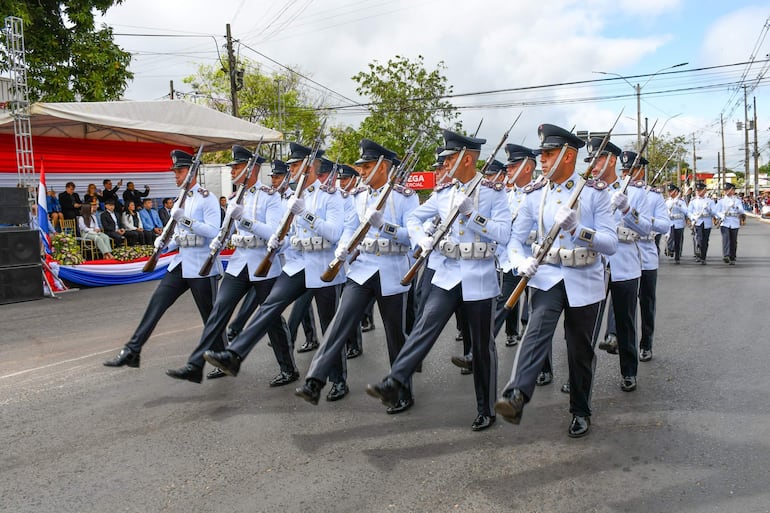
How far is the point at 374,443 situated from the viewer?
415cm

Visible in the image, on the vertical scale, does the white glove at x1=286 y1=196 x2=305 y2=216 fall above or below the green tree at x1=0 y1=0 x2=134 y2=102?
below

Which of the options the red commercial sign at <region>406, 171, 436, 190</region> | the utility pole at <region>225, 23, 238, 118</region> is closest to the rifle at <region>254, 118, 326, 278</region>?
the utility pole at <region>225, 23, 238, 118</region>

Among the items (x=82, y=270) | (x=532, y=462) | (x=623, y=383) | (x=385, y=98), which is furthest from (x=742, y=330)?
(x=385, y=98)

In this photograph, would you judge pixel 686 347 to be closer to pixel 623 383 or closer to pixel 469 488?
pixel 623 383

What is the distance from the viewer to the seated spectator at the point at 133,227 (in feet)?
50.1

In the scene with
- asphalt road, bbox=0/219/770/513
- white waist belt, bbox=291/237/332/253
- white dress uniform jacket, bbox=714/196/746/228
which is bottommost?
asphalt road, bbox=0/219/770/513

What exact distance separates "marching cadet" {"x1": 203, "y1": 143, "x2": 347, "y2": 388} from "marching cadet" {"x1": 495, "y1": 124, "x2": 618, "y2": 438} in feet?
5.62

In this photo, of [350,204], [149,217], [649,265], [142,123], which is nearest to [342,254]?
[350,204]

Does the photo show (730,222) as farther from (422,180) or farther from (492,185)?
(422,180)

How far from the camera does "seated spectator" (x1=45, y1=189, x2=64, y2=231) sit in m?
13.9

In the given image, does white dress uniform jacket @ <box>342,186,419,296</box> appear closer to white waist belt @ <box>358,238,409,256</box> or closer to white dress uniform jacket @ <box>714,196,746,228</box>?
white waist belt @ <box>358,238,409,256</box>

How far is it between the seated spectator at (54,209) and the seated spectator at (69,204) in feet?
0.53

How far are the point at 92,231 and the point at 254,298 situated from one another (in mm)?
9791

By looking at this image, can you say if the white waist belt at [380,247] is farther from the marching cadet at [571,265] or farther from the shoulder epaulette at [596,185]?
the shoulder epaulette at [596,185]
